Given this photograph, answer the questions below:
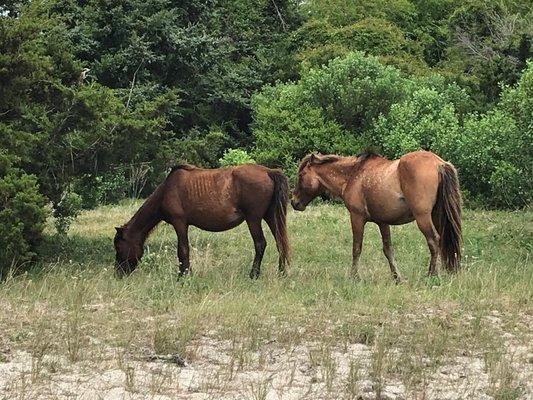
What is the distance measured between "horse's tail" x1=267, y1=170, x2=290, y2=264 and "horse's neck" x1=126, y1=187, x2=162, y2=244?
182 centimetres

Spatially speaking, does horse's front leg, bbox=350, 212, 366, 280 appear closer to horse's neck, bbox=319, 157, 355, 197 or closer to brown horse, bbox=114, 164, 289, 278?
horse's neck, bbox=319, 157, 355, 197

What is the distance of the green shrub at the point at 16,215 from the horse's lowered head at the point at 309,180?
3.95 metres

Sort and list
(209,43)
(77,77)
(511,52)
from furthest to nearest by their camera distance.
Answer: (511,52) → (209,43) → (77,77)

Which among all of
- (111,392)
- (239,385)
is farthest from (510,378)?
(111,392)

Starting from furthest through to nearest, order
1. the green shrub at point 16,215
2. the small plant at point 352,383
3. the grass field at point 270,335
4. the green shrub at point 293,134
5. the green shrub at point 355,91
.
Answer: the green shrub at point 355,91
the green shrub at point 293,134
the green shrub at point 16,215
the grass field at point 270,335
the small plant at point 352,383

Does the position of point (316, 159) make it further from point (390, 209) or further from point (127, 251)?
point (127, 251)

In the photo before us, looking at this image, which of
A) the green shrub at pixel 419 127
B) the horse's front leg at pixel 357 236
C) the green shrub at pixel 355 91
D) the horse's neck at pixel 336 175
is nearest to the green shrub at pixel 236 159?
the green shrub at pixel 355 91

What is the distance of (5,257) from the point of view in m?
11.8

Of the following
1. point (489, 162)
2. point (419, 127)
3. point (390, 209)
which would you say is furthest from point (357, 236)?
point (419, 127)

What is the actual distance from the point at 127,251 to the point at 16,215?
A: 69.2 inches

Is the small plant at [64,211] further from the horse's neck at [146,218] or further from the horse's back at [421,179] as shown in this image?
the horse's back at [421,179]

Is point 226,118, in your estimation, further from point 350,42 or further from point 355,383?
point 355,383

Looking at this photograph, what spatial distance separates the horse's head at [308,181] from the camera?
40.0ft

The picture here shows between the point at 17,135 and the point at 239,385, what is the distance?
796cm
